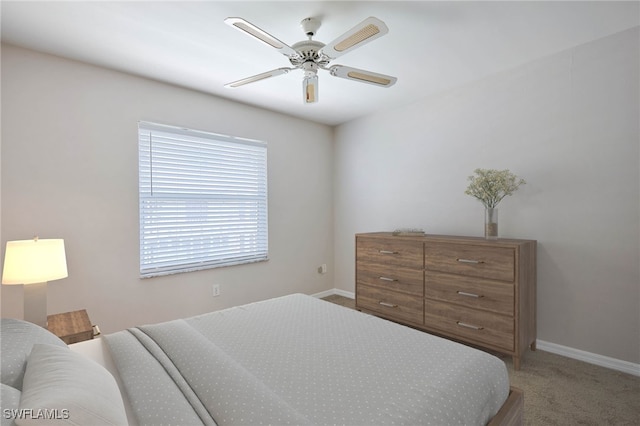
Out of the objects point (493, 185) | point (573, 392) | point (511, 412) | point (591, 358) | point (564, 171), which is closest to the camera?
point (511, 412)

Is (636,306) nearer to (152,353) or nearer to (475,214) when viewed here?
(475,214)

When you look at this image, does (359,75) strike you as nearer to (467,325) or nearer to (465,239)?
(465,239)

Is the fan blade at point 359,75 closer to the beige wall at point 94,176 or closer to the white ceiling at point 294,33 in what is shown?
the white ceiling at point 294,33

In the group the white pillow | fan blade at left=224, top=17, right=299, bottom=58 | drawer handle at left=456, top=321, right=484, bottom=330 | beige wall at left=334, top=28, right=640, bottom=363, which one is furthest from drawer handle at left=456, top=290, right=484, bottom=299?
the white pillow

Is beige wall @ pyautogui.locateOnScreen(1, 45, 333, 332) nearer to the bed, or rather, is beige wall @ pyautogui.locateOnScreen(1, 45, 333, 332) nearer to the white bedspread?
the bed

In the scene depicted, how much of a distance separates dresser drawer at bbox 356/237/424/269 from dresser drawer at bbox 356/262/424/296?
0.05 metres

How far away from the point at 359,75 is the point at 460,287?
1.85m

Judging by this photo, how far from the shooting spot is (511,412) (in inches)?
51.5

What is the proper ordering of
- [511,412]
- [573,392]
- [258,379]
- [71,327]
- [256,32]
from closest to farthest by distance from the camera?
1. [258,379]
2. [511,412]
3. [256,32]
4. [71,327]
5. [573,392]

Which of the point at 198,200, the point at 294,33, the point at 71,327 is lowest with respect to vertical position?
the point at 71,327

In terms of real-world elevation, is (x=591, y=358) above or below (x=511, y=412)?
below

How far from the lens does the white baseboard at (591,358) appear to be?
2.23 m

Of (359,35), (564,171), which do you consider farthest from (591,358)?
(359,35)

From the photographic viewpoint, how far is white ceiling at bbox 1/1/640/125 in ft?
6.13
